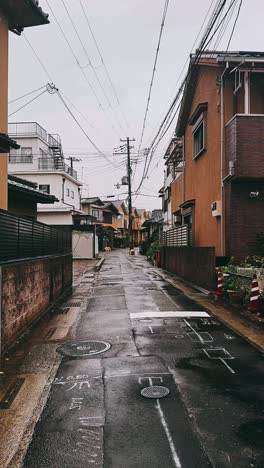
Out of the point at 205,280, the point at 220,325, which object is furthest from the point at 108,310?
the point at 205,280

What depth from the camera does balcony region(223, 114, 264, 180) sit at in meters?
12.7

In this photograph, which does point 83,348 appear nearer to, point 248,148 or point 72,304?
point 72,304

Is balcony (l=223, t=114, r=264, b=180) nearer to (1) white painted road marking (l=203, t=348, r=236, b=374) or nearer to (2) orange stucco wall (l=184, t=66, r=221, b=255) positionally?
(2) orange stucco wall (l=184, t=66, r=221, b=255)

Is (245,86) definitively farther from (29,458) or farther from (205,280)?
(29,458)

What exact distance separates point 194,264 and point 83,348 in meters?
10.7

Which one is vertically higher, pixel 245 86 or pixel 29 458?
pixel 245 86

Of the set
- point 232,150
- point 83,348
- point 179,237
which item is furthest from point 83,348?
point 179,237

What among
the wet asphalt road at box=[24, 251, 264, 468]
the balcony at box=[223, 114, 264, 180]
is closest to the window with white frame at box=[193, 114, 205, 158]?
the balcony at box=[223, 114, 264, 180]

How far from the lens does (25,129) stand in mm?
42188

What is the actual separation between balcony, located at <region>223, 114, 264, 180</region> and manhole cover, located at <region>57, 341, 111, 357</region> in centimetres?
784

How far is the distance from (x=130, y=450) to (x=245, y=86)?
1277 cm

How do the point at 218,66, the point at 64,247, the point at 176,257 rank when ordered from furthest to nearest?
the point at 176,257
the point at 64,247
the point at 218,66

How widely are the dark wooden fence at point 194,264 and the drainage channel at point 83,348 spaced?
24.7 feet

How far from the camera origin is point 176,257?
74.4ft
